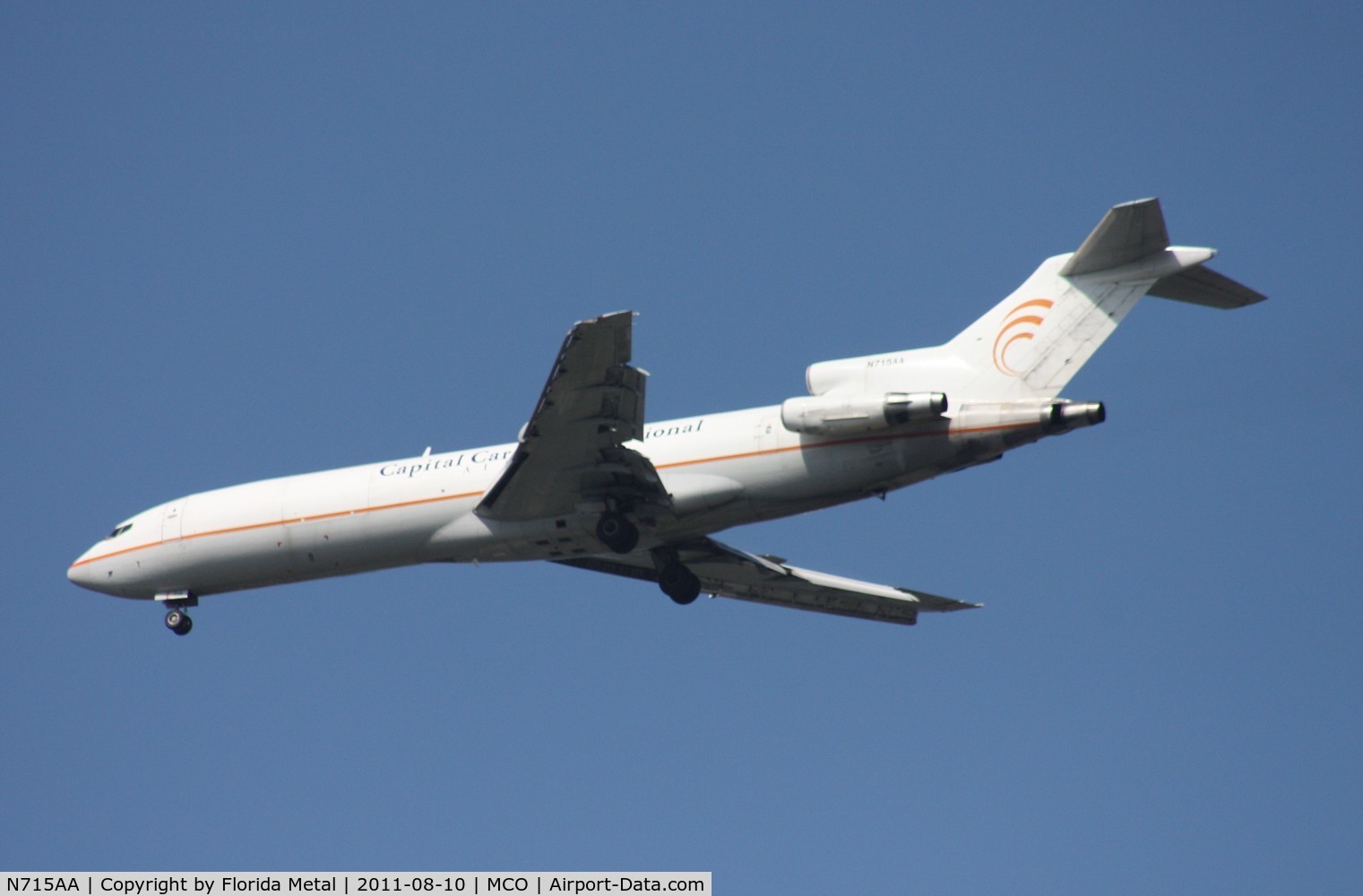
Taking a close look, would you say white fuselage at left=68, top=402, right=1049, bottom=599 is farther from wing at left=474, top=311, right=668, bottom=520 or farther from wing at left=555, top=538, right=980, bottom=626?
wing at left=555, top=538, right=980, bottom=626

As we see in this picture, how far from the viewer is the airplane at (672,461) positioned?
2741 centimetres

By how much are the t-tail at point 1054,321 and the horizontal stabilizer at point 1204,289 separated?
15 millimetres

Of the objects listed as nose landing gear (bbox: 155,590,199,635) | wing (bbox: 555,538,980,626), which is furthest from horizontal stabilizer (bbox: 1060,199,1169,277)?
nose landing gear (bbox: 155,590,199,635)

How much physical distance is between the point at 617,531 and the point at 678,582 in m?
3.49

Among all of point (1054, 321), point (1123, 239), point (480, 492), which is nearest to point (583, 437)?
point (480, 492)

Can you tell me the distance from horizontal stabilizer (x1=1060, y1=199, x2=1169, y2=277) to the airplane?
0.03 meters

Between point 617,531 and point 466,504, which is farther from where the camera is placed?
point 466,504

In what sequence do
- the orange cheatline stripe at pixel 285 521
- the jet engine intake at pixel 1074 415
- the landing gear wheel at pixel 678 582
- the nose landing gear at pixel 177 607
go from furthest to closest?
1. the nose landing gear at pixel 177 607
2. the landing gear wheel at pixel 678 582
3. the orange cheatline stripe at pixel 285 521
4. the jet engine intake at pixel 1074 415

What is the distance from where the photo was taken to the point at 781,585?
35625mm

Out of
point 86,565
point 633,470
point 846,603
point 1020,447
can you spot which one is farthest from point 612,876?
point 86,565

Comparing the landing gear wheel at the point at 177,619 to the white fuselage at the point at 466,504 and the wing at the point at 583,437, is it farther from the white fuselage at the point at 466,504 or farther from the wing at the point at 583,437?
Answer: the wing at the point at 583,437

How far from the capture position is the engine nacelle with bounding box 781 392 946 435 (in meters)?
26.8

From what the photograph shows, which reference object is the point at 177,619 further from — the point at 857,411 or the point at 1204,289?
the point at 1204,289

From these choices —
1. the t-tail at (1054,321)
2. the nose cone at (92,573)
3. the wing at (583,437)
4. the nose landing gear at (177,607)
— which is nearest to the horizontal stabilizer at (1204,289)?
the t-tail at (1054,321)
